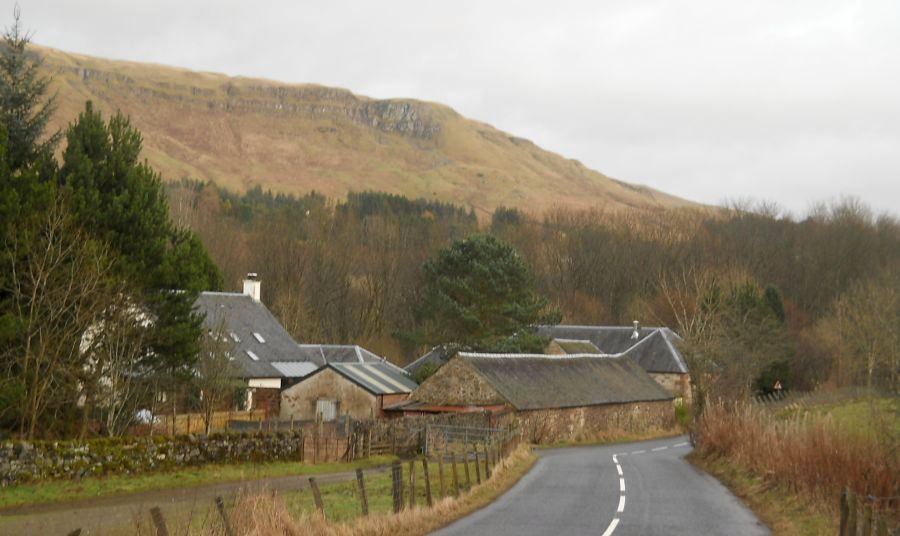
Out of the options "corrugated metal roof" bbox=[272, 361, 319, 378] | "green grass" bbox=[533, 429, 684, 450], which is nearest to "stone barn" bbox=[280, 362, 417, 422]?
"corrugated metal roof" bbox=[272, 361, 319, 378]

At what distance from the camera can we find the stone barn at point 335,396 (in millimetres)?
46750

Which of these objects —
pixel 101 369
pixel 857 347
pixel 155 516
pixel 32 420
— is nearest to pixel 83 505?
pixel 32 420

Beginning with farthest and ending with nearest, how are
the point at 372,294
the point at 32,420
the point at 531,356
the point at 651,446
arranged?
the point at 372,294 → the point at 531,356 → the point at 651,446 → the point at 32,420

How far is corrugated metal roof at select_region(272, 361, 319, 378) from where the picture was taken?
52156 millimetres

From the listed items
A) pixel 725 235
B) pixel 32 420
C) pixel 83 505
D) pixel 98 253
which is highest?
pixel 725 235

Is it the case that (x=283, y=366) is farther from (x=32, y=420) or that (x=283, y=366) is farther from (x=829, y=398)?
(x=829, y=398)

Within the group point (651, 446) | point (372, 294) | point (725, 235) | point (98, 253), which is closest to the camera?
point (98, 253)

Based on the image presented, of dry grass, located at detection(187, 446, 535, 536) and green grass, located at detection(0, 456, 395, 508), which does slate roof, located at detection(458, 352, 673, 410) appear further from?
dry grass, located at detection(187, 446, 535, 536)

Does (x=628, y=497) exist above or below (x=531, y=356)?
below

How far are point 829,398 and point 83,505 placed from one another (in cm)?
4074

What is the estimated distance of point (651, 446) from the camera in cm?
4453

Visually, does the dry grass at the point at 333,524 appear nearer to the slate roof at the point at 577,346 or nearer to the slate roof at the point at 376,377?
the slate roof at the point at 376,377

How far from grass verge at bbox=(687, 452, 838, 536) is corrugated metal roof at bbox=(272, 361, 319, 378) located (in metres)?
30.2

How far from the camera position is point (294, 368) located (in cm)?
5341
